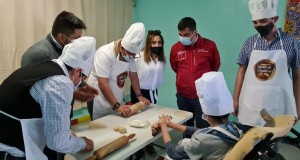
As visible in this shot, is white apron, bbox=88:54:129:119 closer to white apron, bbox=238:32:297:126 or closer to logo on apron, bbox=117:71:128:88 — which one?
logo on apron, bbox=117:71:128:88

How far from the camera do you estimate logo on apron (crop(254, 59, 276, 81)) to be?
72.4 inches

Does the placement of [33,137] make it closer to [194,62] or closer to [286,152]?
[194,62]

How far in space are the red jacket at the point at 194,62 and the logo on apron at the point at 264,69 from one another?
22.5 inches

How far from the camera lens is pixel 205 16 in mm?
3217

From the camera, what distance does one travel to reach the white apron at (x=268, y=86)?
71.5 inches

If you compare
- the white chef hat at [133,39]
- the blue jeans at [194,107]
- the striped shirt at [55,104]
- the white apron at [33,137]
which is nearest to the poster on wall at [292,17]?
the blue jeans at [194,107]

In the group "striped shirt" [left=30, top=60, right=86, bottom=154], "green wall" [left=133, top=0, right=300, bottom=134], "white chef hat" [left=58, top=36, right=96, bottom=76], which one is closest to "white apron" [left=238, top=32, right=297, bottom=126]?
"green wall" [left=133, top=0, right=300, bottom=134]

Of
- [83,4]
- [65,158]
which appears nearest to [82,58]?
[65,158]

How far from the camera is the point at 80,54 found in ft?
3.67

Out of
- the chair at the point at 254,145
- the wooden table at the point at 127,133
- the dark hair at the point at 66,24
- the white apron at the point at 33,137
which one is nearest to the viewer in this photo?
the chair at the point at 254,145

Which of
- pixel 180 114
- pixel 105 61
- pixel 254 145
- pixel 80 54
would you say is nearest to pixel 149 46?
pixel 105 61

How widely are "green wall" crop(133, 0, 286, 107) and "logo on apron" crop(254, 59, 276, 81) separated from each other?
1165 millimetres

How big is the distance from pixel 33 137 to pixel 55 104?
0.24 m

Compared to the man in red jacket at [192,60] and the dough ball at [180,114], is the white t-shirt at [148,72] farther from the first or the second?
A: the dough ball at [180,114]
